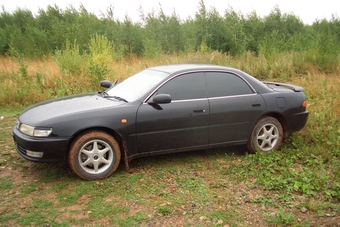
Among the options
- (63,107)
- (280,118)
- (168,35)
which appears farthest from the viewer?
(168,35)

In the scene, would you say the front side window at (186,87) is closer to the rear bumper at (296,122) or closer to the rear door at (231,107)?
the rear door at (231,107)

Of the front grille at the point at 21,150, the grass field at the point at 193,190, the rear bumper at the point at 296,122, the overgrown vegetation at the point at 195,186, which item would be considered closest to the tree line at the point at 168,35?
the overgrown vegetation at the point at 195,186

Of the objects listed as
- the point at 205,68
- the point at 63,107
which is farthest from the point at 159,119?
the point at 63,107

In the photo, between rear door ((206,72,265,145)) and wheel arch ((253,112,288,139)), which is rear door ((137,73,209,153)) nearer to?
rear door ((206,72,265,145))

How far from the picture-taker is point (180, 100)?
15.0 feet

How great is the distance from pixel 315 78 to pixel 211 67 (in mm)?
6361

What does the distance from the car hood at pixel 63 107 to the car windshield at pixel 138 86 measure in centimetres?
22

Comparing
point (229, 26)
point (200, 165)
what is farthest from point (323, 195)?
point (229, 26)

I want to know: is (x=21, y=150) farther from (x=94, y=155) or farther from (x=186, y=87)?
(x=186, y=87)

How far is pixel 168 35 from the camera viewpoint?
18.3 metres

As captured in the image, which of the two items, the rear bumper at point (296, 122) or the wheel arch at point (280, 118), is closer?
the wheel arch at point (280, 118)

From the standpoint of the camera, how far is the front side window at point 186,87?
457cm

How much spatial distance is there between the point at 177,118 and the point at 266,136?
67.8 inches

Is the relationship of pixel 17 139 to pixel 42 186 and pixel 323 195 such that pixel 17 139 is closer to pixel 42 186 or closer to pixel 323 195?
pixel 42 186
